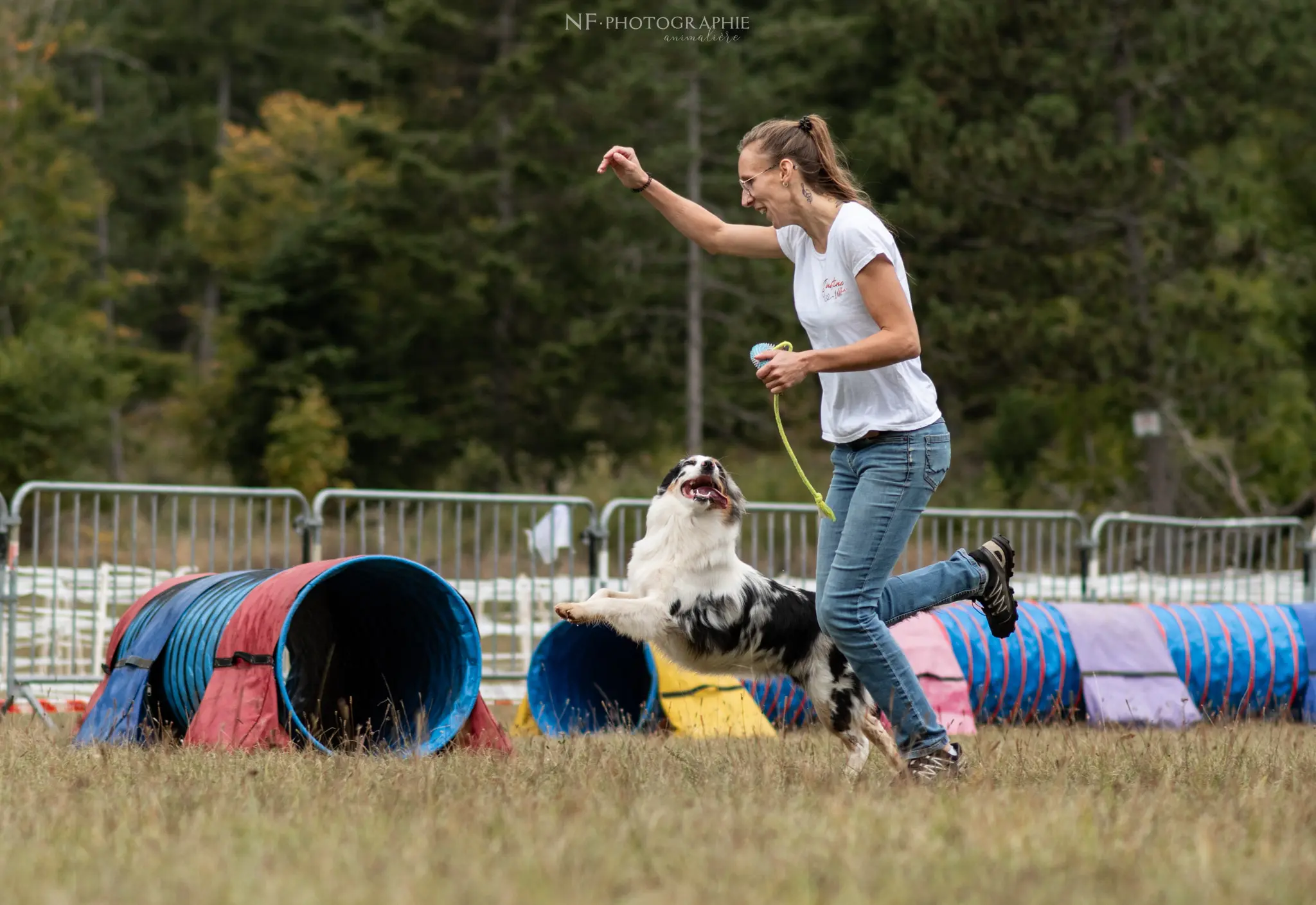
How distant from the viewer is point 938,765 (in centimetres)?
474

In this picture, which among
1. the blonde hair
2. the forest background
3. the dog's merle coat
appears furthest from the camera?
the forest background

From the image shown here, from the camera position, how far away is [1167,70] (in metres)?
22.1

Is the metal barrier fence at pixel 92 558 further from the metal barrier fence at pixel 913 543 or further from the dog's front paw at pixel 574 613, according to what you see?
the dog's front paw at pixel 574 613

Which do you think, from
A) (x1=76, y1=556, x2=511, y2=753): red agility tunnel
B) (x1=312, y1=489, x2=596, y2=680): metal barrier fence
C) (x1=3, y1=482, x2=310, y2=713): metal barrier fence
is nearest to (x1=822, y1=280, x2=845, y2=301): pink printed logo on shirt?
(x1=76, y1=556, x2=511, y2=753): red agility tunnel

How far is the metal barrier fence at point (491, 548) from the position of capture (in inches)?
400

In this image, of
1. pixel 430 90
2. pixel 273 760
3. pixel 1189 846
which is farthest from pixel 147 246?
pixel 1189 846

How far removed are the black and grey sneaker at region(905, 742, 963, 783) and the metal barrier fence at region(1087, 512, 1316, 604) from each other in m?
7.84

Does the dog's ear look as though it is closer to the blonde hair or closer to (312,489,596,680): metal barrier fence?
the blonde hair

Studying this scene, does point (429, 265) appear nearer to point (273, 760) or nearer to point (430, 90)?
point (430, 90)

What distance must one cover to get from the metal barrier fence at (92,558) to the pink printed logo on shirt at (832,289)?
5109 millimetres

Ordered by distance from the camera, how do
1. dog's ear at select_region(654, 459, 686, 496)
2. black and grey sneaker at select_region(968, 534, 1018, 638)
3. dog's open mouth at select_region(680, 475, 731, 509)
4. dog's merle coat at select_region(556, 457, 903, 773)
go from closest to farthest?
1. black and grey sneaker at select_region(968, 534, 1018, 638)
2. dog's merle coat at select_region(556, 457, 903, 773)
3. dog's open mouth at select_region(680, 475, 731, 509)
4. dog's ear at select_region(654, 459, 686, 496)

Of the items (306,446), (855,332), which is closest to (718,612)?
(855,332)

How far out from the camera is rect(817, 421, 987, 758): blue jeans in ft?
15.3

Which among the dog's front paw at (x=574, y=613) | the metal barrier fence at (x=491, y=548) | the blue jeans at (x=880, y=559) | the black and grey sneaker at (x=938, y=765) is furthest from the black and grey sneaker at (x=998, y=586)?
the metal barrier fence at (x=491, y=548)
